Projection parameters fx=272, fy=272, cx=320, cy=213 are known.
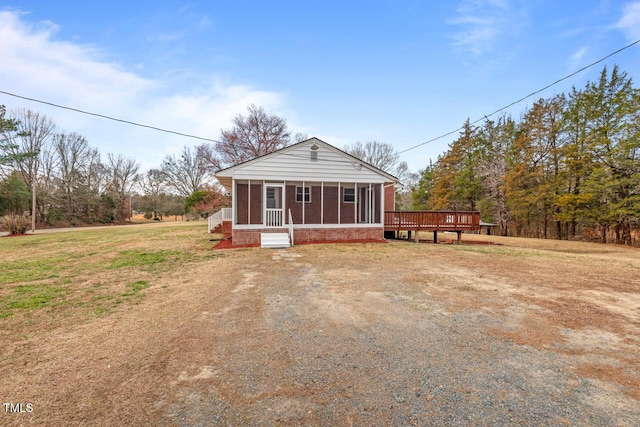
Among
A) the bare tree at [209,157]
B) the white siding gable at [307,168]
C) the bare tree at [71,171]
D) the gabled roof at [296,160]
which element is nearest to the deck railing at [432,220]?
the gabled roof at [296,160]

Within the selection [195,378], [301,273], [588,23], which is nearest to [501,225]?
[588,23]

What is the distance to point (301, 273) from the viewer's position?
7242mm

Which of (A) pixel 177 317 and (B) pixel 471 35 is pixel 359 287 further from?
(B) pixel 471 35

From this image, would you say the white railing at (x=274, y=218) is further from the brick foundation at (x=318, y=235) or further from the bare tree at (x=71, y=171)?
the bare tree at (x=71, y=171)

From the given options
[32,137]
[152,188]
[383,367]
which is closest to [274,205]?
[383,367]

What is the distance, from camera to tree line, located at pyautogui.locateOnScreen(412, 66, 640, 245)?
1695cm

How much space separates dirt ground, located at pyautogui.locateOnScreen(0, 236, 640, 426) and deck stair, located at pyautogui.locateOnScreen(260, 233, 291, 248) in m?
5.91

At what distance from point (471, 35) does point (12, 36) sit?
19.9 m

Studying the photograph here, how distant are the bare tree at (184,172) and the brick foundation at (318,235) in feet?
105

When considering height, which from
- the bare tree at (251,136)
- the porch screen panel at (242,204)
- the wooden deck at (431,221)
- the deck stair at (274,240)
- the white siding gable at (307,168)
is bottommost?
the deck stair at (274,240)

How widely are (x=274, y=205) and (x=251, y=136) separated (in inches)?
670

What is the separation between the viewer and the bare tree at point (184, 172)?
41031 mm

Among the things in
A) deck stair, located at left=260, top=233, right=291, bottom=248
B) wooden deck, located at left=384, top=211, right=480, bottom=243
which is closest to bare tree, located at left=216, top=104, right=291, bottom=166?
wooden deck, located at left=384, top=211, right=480, bottom=243

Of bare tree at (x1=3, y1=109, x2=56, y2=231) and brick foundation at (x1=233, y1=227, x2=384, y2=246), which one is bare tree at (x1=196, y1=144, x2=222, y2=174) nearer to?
bare tree at (x1=3, y1=109, x2=56, y2=231)
